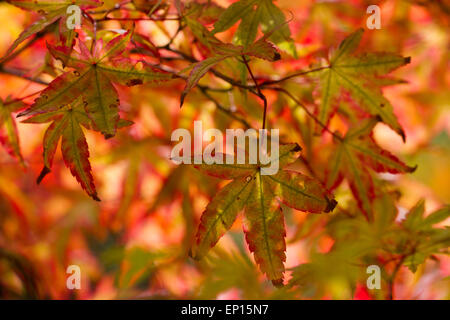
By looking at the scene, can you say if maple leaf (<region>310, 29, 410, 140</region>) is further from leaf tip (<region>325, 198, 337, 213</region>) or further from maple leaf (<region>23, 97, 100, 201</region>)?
maple leaf (<region>23, 97, 100, 201</region>)

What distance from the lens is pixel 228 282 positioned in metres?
0.95

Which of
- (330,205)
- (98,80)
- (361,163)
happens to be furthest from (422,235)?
(98,80)

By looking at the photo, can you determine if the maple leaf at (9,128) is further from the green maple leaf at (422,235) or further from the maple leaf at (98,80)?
the green maple leaf at (422,235)

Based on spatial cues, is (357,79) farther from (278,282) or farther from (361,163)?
(278,282)

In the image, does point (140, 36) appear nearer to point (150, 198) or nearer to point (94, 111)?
point (94, 111)

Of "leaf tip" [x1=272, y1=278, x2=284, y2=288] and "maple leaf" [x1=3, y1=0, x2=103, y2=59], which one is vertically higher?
"maple leaf" [x1=3, y1=0, x2=103, y2=59]

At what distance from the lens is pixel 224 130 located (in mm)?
971

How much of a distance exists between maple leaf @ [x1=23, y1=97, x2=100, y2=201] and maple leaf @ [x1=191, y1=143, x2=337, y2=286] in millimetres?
138

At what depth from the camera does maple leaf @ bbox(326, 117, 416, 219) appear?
2.45 ft

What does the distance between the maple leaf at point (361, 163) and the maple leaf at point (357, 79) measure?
25 millimetres

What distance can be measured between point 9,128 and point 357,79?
21.5 inches

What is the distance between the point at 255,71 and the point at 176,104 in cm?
37

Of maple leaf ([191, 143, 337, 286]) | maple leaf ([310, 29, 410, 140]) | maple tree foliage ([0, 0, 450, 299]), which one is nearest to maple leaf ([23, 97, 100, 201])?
maple tree foliage ([0, 0, 450, 299])
